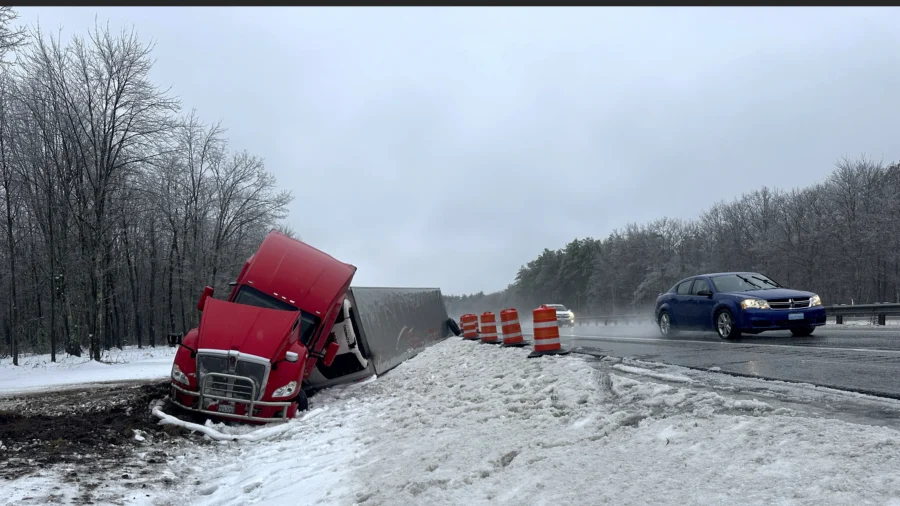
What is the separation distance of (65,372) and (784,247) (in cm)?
5453

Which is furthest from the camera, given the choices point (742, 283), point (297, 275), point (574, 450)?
point (742, 283)

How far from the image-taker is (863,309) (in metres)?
19.0

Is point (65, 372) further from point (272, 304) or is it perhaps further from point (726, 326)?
point (726, 326)

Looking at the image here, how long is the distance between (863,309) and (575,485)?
18.8m

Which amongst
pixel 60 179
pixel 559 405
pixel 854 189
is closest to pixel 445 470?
pixel 559 405

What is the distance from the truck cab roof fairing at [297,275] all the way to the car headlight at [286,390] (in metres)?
1.68

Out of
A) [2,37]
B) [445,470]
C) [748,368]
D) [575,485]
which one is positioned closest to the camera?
[575,485]

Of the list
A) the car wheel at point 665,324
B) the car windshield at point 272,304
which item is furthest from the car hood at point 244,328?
the car wheel at point 665,324

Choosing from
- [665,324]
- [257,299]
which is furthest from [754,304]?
[257,299]

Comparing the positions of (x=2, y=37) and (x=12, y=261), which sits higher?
(x=2, y=37)

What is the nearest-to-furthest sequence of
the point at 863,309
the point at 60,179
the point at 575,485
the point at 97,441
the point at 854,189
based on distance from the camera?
1. the point at 575,485
2. the point at 97,441
3. the point at 863,309
4. the point at 60,179
5. the point at 854,189

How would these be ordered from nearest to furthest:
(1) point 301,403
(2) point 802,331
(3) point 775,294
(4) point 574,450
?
(4) point 574,450 < (1) point 301,403 < (3) point 775,294 < (2) point 802,331

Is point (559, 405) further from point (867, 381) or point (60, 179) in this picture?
point (60, 179)

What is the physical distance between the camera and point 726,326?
552 inches
